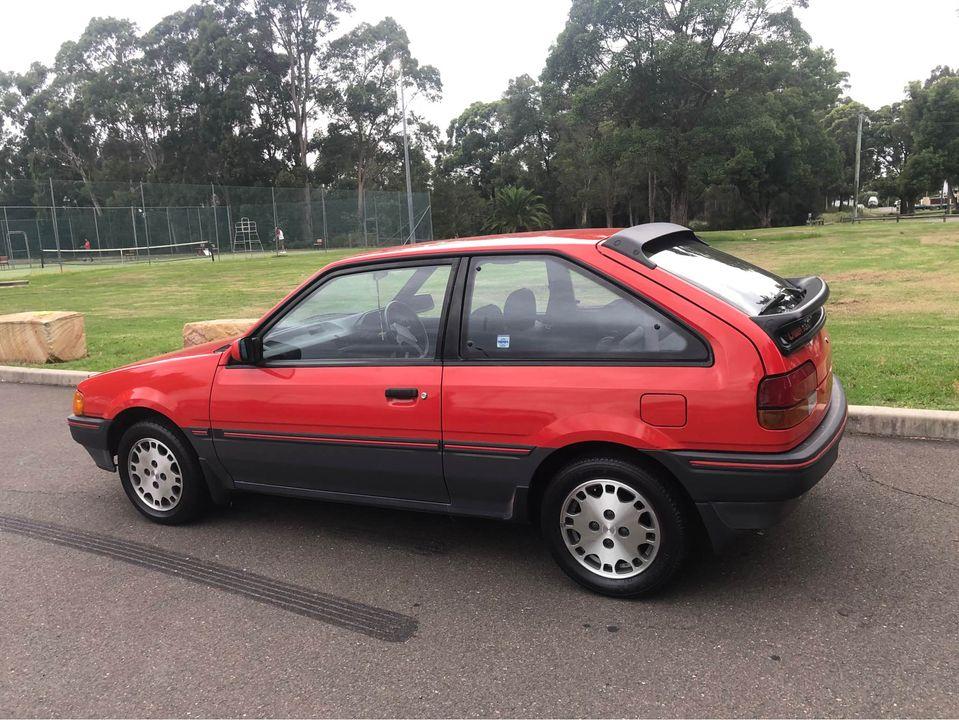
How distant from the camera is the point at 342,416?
12.3ft

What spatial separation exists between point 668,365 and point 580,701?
4.41 ft

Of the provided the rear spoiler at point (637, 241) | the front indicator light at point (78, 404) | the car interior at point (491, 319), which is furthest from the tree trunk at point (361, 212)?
the rear spoiler at point (637, 241)

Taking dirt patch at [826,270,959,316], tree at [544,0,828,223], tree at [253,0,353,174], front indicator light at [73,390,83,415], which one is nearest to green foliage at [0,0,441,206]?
tree at [253,0,353,174]

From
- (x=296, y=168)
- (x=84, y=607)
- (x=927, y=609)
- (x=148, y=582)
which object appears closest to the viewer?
(x=927, y=609)

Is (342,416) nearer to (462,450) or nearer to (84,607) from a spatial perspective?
(462,450)

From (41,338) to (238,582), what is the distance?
764cm

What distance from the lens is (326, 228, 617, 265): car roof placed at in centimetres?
357

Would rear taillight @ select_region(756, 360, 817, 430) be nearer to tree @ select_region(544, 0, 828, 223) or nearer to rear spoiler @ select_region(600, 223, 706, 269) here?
rear spoiler @ select_region(600, 223, 706, 269)

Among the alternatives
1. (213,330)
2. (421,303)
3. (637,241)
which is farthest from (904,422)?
(213,330)

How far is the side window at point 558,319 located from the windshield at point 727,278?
30cm

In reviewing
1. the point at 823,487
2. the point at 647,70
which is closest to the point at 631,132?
the point at 647,70

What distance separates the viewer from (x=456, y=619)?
325 cm

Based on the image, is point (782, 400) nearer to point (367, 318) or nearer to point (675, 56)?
point (367, 318)

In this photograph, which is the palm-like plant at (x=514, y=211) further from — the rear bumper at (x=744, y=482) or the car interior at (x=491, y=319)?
the rear bumper at (x=744, y=482)
